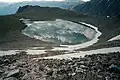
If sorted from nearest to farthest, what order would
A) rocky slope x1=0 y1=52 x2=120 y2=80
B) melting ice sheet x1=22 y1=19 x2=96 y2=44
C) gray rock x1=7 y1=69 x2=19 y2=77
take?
rocky slope x1=0 y1=52 x2=120 y2=80 → gray rock x1=7 y1=69 x2=19 y2=77 → melting ice sheet x1=22 y1=19 x2=96 y2=44

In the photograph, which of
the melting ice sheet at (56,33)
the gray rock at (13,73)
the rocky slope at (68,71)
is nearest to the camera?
the rocky slope at (68,71)

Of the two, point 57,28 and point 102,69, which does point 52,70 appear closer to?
point 102,69

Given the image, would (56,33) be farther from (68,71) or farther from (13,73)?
(68,71)

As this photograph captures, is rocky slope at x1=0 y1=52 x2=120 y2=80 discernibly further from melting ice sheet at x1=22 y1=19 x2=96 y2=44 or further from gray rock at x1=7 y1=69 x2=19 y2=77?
melting ice sheet at x1=22 y1=19 x2=96 y2=44

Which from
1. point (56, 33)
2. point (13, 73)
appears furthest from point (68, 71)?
point (56, 33)

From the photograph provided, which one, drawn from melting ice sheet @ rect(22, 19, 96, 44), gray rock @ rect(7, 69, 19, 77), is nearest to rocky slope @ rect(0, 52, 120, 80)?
gray rock @ rect(7, 69, 19, 77)

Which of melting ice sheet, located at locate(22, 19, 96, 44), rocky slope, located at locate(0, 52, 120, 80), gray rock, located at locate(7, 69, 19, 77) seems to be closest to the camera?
rocky slope, located at locate(0, 52, 120, 80)

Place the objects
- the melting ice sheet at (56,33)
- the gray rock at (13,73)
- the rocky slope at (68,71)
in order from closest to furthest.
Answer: the rocky slope at (68,71)
the gray rock at (13,73)
the melting ice sheet at (56,33)

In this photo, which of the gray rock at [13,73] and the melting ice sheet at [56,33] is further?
the melting ice sheet at [56,33]

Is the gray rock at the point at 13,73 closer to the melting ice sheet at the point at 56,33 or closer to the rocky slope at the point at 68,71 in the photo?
the rocky slope at the point at 68,71

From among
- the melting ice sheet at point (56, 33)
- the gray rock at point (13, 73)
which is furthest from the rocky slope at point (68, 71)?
the melting ice sheet at point (56, 33)

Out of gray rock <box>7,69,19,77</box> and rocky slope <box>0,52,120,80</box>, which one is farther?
gray rock <box>7,69,19,77</box>
